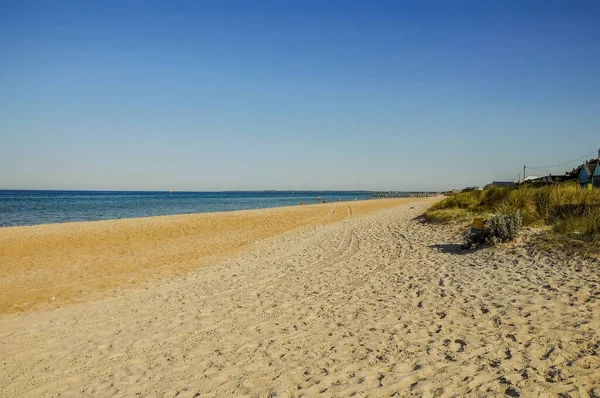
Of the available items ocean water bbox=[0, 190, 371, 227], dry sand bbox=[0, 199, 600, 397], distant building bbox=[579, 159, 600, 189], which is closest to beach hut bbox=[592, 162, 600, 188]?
distant building bbox=[579, 159, 600, 189]

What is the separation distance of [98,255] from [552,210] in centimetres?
1554

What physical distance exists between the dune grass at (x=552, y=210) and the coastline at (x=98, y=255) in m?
9.11

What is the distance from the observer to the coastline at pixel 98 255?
9953 millimetres

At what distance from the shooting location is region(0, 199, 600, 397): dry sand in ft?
14.7

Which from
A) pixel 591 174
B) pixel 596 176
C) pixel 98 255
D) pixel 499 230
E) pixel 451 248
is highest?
pixel 591 174

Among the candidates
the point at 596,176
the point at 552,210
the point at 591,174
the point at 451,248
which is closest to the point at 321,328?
the point at 451,248

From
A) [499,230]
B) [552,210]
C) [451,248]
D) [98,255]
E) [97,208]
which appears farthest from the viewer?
[97,208]

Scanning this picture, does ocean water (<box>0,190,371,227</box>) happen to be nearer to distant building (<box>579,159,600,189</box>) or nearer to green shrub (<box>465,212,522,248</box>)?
green shrub (<box>465,212,522,248</box>)

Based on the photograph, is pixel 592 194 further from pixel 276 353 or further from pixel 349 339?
pixel 276 353

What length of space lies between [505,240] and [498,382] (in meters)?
7.05

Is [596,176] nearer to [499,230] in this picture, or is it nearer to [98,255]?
[499,230]

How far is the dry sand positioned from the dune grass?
1094 mm

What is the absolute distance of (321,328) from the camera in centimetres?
612

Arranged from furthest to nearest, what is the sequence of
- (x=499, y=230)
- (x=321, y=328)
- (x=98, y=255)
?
1. (x=98, y=255)
2. (x=499, y=230)
3. (x=321, y=328)
